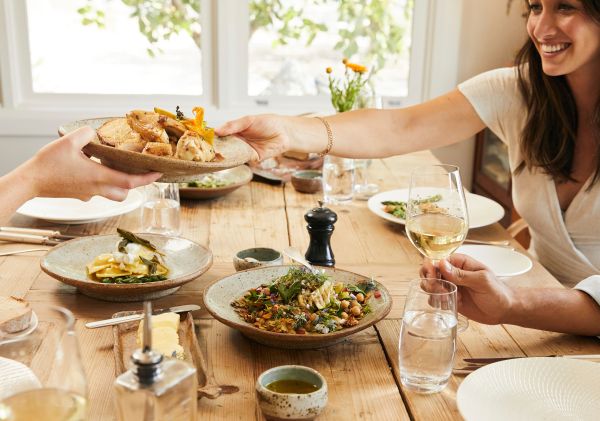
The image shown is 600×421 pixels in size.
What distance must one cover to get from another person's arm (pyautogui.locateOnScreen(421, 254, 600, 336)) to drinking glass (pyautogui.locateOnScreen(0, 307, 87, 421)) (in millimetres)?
764

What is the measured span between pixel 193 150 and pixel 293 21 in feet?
8.41

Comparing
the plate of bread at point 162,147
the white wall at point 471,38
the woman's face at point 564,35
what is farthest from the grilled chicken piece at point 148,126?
the white wall at point 471,38

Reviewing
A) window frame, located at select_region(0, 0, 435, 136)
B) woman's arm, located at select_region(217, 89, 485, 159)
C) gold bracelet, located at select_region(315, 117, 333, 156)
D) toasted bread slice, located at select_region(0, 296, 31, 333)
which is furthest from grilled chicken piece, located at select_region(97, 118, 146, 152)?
window frame, located at select_region(0, 0, 435, 136)

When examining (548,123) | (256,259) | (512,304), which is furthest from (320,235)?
(548,123)

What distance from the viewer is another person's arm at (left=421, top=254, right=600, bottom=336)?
1312mm

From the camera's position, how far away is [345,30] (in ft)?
12.7

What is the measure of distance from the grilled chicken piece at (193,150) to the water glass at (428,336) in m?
0.52

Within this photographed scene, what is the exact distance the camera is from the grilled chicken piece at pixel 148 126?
4.82ft

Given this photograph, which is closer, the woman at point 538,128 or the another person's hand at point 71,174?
the another person's hand at point 71,174

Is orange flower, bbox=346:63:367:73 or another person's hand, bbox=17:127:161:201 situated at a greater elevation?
orange flower, bbox=346:63:367:73

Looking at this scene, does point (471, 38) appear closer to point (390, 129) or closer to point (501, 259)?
point (390, 129)

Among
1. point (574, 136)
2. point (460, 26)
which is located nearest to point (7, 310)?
point (574, 136)

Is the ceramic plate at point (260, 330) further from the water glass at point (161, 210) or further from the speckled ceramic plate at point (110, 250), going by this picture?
the water glass at point (161, 210)

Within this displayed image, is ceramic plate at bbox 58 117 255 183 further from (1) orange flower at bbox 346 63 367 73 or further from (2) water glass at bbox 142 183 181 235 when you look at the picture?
(1) orange flower at bbox 346 63 367 73
